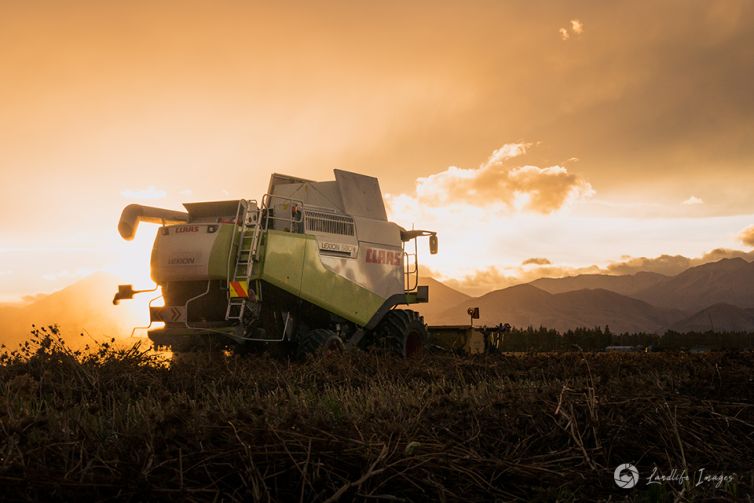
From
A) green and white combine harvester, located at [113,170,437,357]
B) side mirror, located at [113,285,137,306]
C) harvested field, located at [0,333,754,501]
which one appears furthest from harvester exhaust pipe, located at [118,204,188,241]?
harvested field, located at [0,333,754,501]

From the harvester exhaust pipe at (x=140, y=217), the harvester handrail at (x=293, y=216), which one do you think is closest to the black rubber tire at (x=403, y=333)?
the harvester handrail at (x=293, y=216)

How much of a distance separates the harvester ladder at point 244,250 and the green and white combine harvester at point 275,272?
2 centimetres

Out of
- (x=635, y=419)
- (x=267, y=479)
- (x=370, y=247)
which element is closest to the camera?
(x=267, y=479)

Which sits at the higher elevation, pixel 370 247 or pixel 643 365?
pixel 370 247

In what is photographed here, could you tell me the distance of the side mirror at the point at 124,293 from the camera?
14539mm

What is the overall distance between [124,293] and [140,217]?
1.50 metres

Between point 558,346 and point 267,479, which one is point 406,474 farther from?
point 558,346

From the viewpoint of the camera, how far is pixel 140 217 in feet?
48.0

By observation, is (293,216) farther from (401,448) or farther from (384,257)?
(401,448)

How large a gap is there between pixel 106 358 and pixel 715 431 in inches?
317

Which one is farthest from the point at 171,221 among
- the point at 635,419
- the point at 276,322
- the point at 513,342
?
the point at 513,342

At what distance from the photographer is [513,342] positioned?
30.0m

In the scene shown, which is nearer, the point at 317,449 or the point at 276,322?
the point at 317,449

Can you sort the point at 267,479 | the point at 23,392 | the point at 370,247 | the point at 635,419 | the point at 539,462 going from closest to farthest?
the point at 267,479
the point at 539,462
the point at 635,419
the point at 23,392
the point at 370,247
